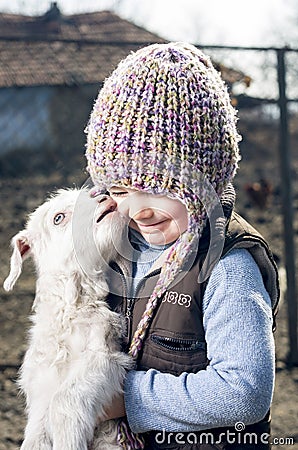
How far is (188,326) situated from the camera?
1.72 meters

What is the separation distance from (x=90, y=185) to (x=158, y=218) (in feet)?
1.32

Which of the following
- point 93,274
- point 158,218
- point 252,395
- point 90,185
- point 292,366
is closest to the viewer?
point 252,395

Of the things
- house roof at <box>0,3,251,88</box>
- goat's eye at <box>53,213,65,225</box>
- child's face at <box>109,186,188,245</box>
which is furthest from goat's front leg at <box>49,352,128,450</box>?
house roof at <box>0,3,251,88</box>

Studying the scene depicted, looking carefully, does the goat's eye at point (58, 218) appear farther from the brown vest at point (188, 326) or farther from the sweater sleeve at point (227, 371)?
the sweater sleeve at point (227, 371)

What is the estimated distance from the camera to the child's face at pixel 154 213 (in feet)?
5.82

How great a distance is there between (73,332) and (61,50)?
13614mm

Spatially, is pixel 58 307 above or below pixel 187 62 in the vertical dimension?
below

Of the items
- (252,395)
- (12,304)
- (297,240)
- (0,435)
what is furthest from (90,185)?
(297,240)

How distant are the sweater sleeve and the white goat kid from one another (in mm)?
133

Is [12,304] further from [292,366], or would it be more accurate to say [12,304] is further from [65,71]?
[65,71]

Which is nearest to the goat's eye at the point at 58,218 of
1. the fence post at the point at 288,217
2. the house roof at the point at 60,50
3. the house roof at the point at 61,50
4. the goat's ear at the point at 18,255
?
the goat's ear at the point at 18,255

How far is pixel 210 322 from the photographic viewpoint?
1.70 metres

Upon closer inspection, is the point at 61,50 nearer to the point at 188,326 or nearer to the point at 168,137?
the point at 168,137

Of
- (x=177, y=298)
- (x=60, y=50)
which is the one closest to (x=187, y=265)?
(x=177, y=298)
